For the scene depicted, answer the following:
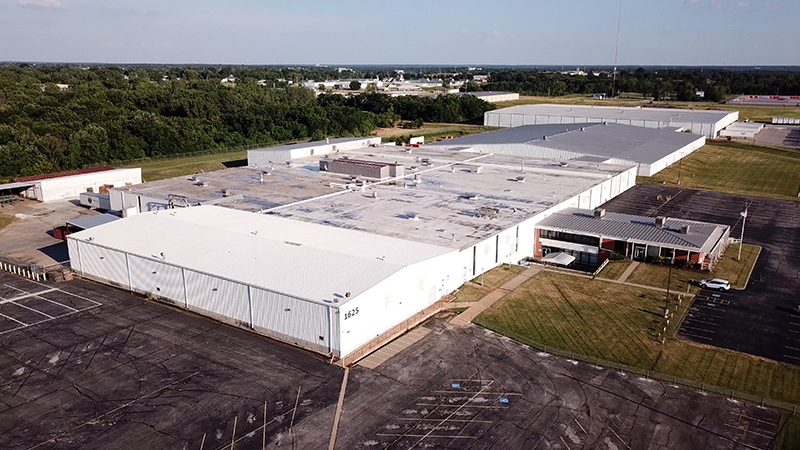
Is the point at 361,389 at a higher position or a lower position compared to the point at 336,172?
lower

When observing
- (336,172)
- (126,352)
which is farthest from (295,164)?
(126,352)

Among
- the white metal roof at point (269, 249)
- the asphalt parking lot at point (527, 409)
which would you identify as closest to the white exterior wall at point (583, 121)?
the white metal roof at point (269, 249)

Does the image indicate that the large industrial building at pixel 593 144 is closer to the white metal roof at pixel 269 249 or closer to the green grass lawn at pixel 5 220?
the white metal roof at pixel 269 249

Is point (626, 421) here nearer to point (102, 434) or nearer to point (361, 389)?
point (361, 389)

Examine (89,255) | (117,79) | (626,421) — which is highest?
(117,79)

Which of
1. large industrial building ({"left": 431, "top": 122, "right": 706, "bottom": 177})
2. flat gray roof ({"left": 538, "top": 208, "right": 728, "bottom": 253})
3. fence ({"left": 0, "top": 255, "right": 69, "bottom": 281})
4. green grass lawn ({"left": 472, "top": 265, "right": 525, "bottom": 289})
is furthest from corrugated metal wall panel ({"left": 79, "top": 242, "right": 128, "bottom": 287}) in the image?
large industrial building ({"left": 431, "top": 122, "right": 706, "bottom": 177})

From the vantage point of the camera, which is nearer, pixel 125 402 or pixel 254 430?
pixel 254 430
